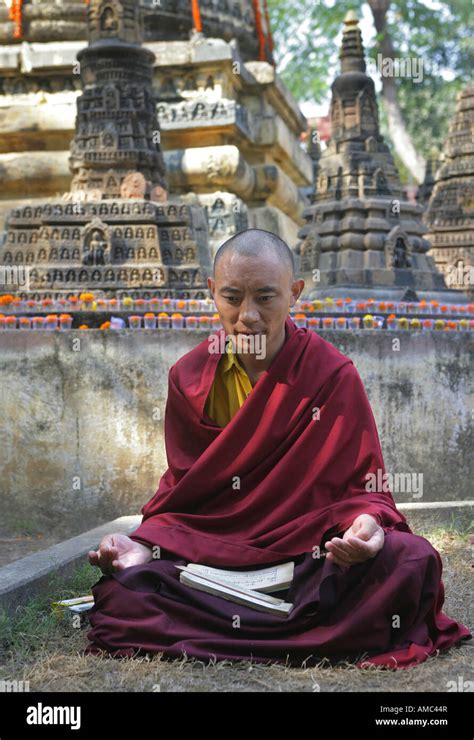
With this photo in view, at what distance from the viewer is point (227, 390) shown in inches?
145

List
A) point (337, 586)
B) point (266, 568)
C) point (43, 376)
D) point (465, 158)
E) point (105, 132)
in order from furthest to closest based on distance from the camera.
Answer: point (465, 158) < point (105, 132) < point (43, 376) < point (266, 568) < point (337, 586)

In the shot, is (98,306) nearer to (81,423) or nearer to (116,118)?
(81,423)

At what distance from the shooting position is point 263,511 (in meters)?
3.45

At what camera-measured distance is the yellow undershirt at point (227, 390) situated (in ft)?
12.0

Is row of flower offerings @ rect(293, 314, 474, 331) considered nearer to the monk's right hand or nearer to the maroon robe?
the maroon robe

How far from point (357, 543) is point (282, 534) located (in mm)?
376

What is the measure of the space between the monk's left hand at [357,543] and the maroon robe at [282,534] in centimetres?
5

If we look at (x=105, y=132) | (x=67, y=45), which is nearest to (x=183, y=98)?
(x=67, y=45)

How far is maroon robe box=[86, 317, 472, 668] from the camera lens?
312 cm

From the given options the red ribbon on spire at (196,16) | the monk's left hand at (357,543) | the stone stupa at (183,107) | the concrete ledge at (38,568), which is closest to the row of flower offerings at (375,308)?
the concrete ledge at (38,568)

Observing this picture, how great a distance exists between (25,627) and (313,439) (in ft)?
4.17

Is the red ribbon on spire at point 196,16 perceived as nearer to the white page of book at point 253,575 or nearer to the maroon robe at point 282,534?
the maroon robe at point 282,534

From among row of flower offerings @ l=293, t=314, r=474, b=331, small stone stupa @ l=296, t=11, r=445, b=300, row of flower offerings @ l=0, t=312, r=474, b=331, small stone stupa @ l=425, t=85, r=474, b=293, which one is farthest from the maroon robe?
small stone stupa @ l=425, t=85, r=474, b=293

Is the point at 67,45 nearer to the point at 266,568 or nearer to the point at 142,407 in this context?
the point at 142,407
